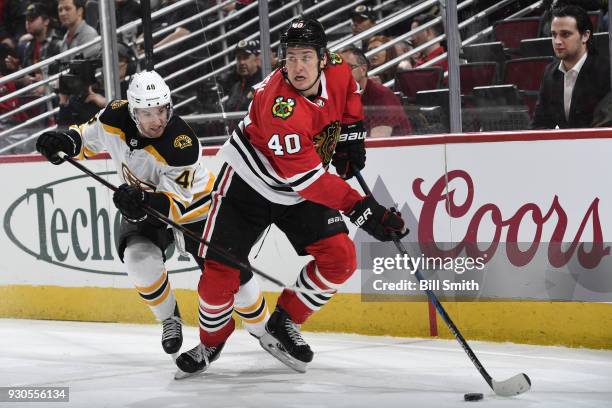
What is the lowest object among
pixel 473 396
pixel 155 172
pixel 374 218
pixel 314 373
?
pixel 314 373

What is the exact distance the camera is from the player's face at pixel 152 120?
4.28 m

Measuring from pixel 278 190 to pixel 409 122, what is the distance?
1307 millimetres

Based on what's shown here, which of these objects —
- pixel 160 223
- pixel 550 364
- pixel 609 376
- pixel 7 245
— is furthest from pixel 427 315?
pixel 7 245

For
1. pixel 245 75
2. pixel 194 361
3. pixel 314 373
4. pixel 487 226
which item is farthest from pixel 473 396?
pixel 245 75

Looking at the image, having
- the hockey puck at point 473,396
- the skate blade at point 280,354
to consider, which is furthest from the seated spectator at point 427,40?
the hockey puck at point 473,396

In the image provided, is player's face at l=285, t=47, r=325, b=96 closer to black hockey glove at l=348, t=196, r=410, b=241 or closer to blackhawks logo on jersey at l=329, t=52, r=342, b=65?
blackhawks logo on jersey at l=329, t=52, r=342, b=65

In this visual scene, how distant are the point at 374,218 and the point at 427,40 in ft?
5.45

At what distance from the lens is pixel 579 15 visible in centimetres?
479

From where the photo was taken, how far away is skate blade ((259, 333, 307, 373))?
4445mm

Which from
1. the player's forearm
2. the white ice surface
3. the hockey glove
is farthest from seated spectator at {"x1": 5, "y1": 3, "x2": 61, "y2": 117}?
the player's forearm

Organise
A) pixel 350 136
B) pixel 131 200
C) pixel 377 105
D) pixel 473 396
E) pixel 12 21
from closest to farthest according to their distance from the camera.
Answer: pixel 473 396
pixel 131 200
pixel 350 136
pixel 377 105
pixel 12 21

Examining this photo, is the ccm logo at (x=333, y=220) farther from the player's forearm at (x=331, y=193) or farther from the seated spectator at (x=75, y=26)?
the seated spectator at (x=75, y=26)

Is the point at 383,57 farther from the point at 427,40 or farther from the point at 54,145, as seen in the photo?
the point at 54,145

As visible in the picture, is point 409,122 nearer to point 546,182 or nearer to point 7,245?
point 546,182
